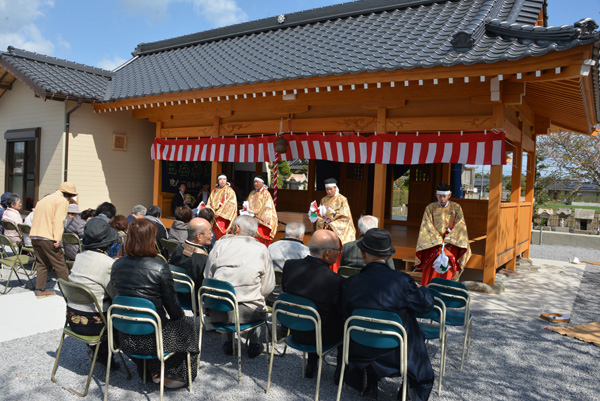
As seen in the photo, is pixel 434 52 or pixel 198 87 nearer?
pixel 434 52

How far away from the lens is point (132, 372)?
11.1ft

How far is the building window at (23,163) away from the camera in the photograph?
31.9 feet

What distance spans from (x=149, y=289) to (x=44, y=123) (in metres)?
8.47

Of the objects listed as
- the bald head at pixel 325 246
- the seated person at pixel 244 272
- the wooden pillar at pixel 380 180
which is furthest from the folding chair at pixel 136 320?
the wooden pillar at pixel 380 180

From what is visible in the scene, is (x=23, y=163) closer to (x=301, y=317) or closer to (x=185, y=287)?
(x=185, y=287)

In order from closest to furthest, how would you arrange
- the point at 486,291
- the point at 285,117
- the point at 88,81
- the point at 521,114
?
1. the point at 486,291
2. the point at 521,114
3. the point at 285,117
4. the point at 88,81

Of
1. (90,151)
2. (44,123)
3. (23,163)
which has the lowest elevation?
(23,163)

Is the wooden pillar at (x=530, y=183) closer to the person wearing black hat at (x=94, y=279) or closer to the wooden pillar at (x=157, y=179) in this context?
→ the wooden pillar at (x=157, y=179)

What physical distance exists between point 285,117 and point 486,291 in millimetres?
4408

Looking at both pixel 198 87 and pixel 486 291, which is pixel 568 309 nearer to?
pixel 486 291

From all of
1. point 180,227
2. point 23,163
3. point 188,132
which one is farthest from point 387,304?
point 23,163

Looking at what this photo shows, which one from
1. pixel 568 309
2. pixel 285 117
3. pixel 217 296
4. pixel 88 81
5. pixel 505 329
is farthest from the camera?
pixel 88 81

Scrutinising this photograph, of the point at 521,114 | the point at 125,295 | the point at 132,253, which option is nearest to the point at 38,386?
the point at 125,295

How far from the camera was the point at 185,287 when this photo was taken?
377 cm
